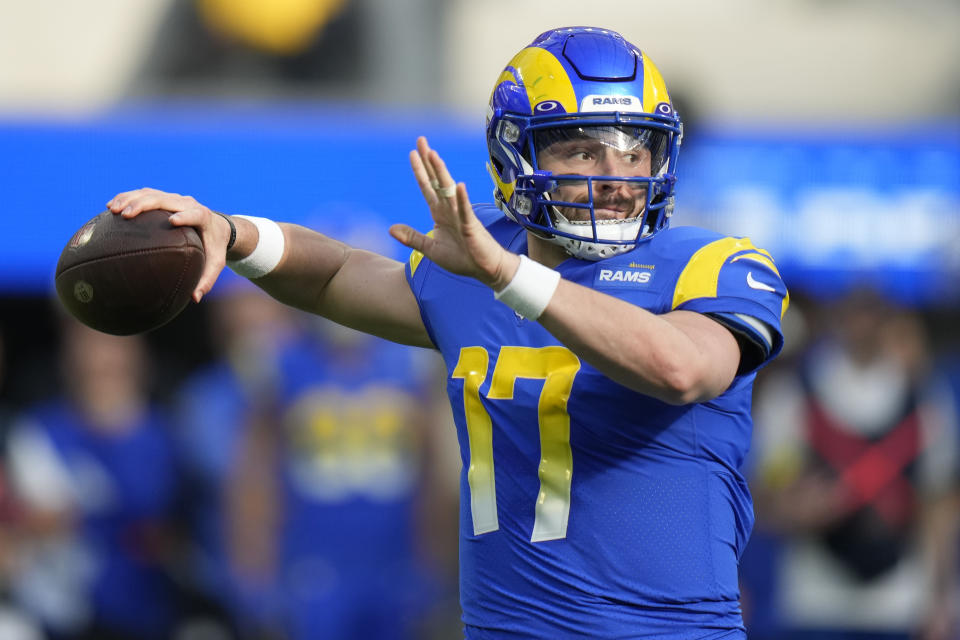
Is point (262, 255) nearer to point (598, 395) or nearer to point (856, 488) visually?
point (598, 395)

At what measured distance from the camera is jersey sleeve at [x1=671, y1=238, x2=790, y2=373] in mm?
2832

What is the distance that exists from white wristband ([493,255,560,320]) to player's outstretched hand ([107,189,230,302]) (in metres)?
0.75

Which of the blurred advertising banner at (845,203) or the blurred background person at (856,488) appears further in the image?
the blurred advertising banner at (845,203)

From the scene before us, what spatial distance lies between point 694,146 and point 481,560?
13.5 feet

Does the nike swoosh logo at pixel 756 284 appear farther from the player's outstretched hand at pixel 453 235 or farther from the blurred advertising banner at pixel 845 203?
the blurred advertising banner at pixel 845 203

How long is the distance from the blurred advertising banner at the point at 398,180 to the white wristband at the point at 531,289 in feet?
12.7

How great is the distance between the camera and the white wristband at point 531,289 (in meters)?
2.61

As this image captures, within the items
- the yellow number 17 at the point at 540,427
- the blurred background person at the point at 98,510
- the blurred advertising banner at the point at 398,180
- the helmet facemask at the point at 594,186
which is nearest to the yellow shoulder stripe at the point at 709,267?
the helmet facemask at the point at 594,186

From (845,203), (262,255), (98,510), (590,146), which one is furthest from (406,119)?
(590,146)

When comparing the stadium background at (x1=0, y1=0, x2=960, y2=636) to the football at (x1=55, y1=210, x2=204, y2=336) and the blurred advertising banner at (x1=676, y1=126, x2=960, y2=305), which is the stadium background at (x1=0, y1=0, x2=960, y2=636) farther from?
the football at (x1=55, y1=210, x2=204, y2=336)

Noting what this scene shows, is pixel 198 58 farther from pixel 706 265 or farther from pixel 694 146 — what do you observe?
pixel 706 265

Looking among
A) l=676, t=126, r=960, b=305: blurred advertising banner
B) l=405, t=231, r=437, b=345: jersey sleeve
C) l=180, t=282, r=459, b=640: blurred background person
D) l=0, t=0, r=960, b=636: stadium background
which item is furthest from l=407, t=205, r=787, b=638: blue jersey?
l=676, t=126, r=960, b=305: blurred advertising banner

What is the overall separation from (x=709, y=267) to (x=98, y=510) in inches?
164

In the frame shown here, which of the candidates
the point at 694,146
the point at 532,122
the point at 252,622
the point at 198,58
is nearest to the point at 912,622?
the point at 694,146
